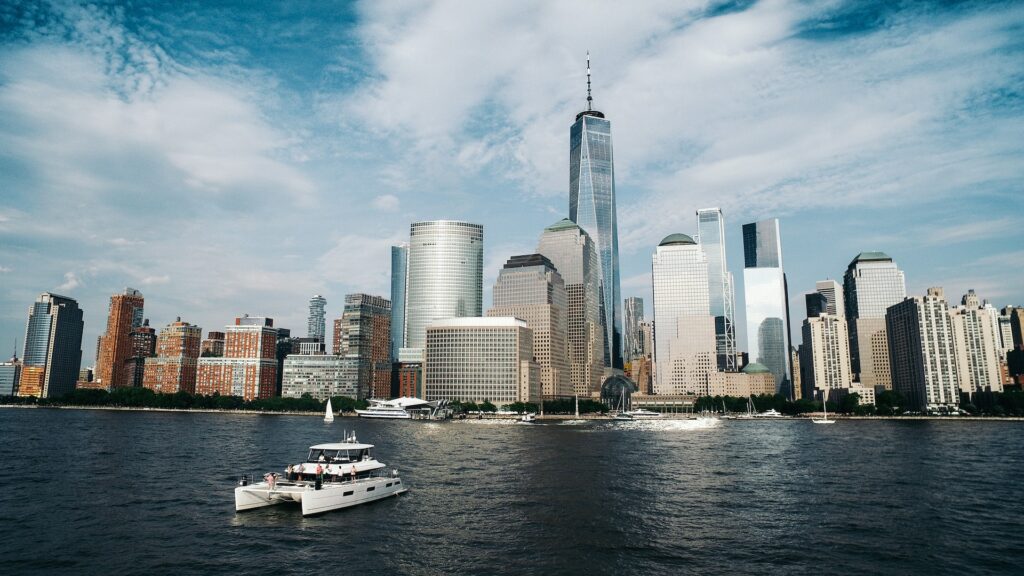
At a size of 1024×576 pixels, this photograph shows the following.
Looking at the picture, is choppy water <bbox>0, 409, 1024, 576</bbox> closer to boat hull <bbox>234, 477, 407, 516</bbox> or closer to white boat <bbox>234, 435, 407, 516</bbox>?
boat hull <bbox>234, 477, 407, 516</bbox>

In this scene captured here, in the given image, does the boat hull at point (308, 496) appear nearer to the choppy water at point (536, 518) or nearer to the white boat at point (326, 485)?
the white boat at point (326, 485)

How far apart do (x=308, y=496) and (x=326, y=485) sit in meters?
3.27

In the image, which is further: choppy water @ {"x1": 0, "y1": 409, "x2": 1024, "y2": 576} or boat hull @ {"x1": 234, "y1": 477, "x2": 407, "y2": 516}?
boat hull @ {"x1": 234, "y1": 477, "x2": 407, "y2": 516}

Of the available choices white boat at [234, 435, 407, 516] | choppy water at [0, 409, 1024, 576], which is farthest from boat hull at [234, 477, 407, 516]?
choppy water at [0, 409, 1024, 576]

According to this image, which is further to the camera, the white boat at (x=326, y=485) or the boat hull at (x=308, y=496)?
the white boat at (x=326, y=485)

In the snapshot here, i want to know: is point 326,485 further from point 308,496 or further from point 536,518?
point 536,518

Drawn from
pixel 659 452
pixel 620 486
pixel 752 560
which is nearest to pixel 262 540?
pixel 752 560

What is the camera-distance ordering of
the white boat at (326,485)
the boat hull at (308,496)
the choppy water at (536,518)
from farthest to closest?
the white boat at (326,485), the boat hull at (308,496), the choppy water at (536,518)

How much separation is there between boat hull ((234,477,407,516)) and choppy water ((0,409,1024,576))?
1.49 metres

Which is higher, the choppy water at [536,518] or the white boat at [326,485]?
the white boat at [326,485]

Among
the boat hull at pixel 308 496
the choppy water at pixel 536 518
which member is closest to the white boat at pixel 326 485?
the boat hull at pixel 308 496

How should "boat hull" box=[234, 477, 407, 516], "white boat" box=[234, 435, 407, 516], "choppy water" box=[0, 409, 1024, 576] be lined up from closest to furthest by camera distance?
1. "choppy water" box=[0, 409, 1024, 576]
2. "boat hull" box=[234, 477, 407, 516]
3. "white boat" box=[234, 435, 407, 516]

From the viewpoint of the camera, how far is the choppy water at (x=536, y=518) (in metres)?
45.3

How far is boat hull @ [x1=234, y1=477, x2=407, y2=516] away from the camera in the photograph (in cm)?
5928
